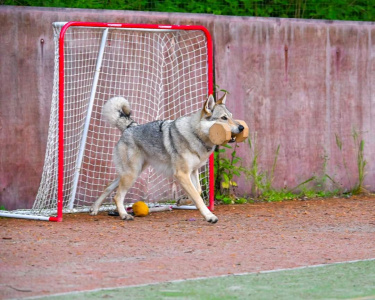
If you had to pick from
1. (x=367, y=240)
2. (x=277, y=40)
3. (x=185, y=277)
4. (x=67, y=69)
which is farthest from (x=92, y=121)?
(x=185, y=277)

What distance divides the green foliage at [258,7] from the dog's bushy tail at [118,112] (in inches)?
81.4

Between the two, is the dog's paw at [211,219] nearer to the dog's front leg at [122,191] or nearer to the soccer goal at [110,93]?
the dog's front leg at [122,191]

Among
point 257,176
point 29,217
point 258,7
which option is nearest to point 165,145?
point 29,217

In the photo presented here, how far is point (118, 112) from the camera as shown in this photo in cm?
974

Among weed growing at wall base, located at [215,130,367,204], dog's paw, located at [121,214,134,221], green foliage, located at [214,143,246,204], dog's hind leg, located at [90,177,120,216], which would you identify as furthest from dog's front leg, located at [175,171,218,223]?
green foliage, located at [214,143,246,204]

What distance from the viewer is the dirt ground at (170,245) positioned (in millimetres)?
6000

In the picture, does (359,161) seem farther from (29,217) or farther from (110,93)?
(29,217)

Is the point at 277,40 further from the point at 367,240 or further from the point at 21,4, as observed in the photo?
the point at 367,240

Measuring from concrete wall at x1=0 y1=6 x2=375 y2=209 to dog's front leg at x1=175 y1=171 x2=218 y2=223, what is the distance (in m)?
1.92

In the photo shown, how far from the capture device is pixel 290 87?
462 inches

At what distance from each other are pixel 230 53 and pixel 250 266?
535 centimetres

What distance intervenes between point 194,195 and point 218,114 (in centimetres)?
98

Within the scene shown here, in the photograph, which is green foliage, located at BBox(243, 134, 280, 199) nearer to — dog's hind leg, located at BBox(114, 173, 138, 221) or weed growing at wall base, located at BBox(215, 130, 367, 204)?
weed growing at wall base, located at BBox(215, 130, 367, 204)

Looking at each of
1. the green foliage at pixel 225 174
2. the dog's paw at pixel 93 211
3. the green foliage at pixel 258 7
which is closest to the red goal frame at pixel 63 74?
the dog's paw at pixel 93 211
